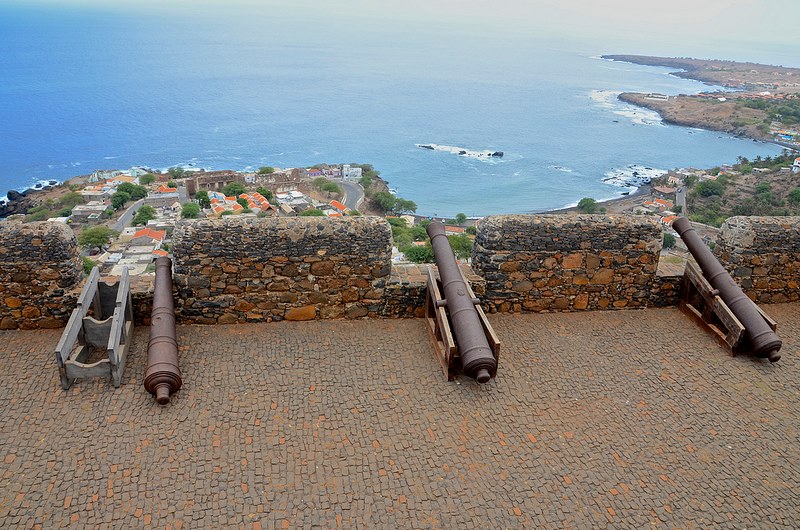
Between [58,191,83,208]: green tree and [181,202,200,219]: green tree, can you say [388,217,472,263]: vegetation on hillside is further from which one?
[58,191,83,208]: green tree

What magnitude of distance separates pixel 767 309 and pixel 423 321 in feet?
16.3

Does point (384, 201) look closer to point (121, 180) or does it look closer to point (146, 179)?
point (146, 179)

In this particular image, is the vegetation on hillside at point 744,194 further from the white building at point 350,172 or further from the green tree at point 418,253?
the white building at point 350,172

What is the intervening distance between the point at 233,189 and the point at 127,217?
9.54m

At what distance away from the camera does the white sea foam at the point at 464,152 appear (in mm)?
85625

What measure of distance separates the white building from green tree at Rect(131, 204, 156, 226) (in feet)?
85.2

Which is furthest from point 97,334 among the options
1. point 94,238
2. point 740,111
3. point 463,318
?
point 740,111

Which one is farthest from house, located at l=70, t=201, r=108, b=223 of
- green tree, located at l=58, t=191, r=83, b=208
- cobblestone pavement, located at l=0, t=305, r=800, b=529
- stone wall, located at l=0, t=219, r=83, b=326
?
cobblestone pavement, located at l=0, t=305, r=800, b=529

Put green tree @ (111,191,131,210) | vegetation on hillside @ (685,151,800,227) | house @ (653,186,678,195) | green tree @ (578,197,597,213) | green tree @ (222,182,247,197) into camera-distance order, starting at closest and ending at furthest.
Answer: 1. vegetation on hillside @ (685,151,800,227)
2. green tree @ (111,191,131,210)
3. green tree @ (222,182,247,197)
4. green tree @ (578,197,597,213)
5. house @ (653,186,678,195)

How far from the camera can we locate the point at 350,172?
7056 cm

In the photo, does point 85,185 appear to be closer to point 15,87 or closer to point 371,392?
point 371,392

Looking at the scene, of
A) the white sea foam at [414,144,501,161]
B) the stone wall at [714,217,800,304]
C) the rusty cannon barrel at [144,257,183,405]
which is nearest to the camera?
the rusty cannon barrel at [144,257,183,405]

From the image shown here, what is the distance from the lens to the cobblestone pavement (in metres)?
4.71

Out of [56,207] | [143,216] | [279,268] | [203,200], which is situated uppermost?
[279,268]
